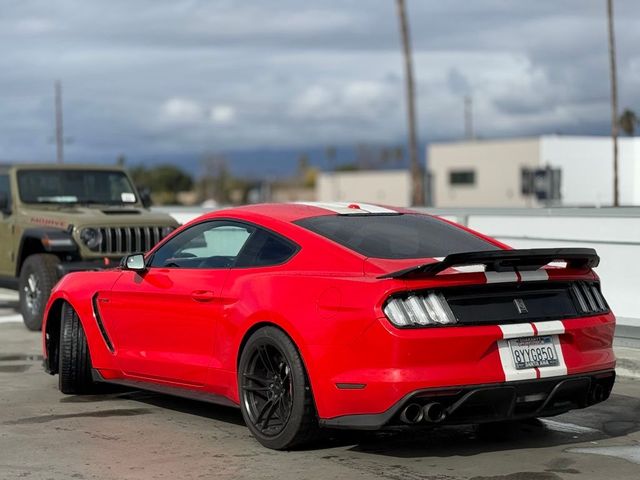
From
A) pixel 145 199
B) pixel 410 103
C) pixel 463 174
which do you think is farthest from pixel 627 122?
pixel 145 199

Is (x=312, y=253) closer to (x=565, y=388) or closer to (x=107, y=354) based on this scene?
(x=565, y=388)

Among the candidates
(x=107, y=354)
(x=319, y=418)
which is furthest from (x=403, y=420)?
(x=107, y=354)

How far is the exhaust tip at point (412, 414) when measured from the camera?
19.8 feet

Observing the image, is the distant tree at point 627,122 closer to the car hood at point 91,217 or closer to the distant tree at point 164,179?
the distant tree at point 164,179

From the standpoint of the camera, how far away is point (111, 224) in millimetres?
13359

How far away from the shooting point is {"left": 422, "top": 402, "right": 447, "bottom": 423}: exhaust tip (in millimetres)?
6027

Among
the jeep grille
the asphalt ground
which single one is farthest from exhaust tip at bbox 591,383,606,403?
the jeep grille

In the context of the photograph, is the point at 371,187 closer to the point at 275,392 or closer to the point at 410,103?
the point at 410,103

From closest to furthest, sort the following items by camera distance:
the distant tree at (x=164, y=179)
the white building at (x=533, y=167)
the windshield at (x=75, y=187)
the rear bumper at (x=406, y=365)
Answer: the rear bumper at (x=406, y=365) < the windshield at (x=75, y=187) < the white building at (x=533, y=167) < the distant tree at (x=164, y=179)

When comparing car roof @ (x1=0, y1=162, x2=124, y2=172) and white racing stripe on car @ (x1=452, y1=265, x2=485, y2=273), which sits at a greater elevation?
car roof @ (x1=0, y1=162, x2=124, y2=172)

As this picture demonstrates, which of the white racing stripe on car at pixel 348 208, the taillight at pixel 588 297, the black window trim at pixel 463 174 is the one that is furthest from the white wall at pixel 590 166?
the taillight at pixel 588 297

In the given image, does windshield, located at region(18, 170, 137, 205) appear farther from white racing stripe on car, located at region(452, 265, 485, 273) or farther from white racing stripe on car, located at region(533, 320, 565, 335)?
white racing stripe on car, located at region(533, 320, 565, 335)

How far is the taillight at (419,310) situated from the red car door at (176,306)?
1.42 m

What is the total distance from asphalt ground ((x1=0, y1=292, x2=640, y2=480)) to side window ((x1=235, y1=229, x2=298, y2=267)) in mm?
1098
